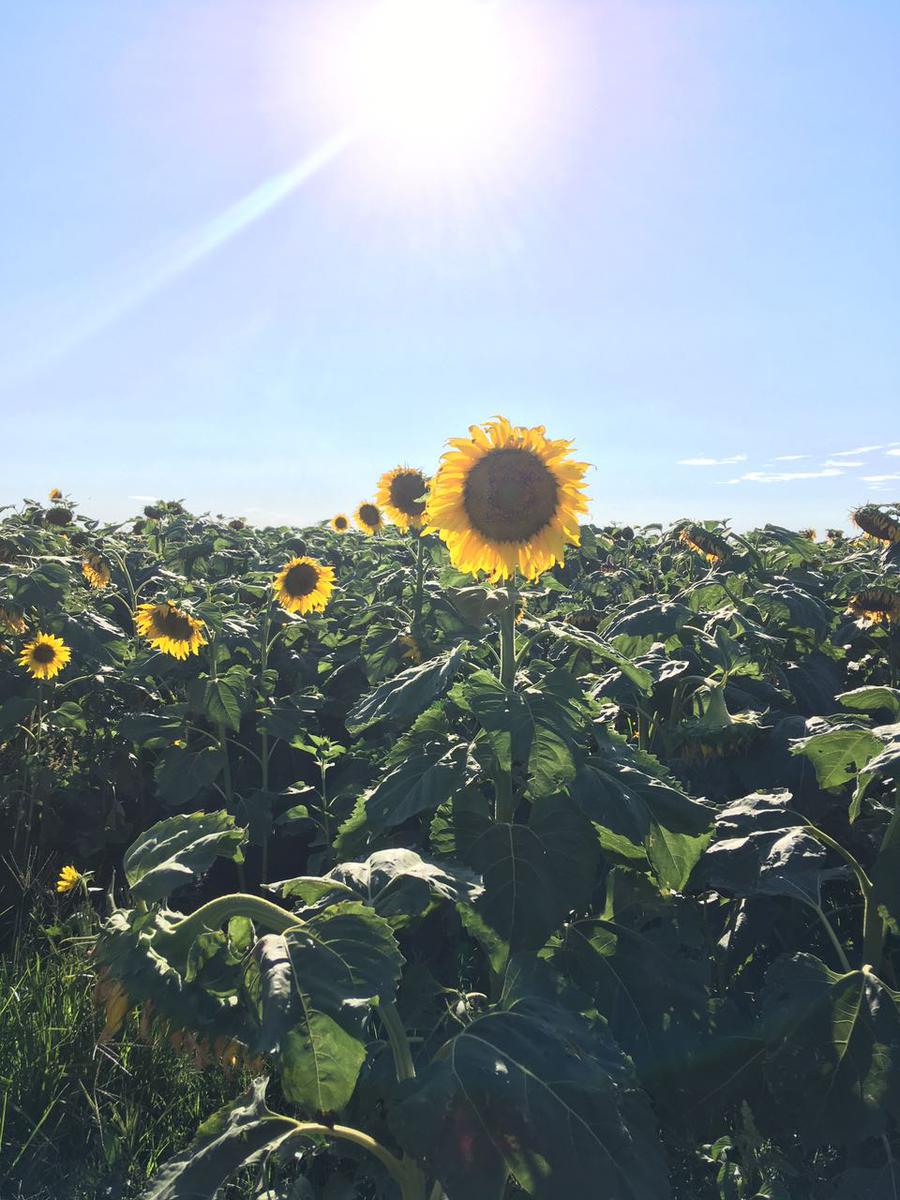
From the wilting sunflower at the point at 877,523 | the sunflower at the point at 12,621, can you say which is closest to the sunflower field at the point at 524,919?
the sunflower at the point at 12,621

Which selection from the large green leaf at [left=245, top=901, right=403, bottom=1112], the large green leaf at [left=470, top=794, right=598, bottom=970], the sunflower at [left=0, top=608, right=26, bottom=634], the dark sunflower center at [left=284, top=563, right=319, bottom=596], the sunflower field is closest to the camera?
the large green leaf at [left=245, top=901, right=403, bottom=1112]

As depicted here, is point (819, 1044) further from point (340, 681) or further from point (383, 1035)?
point (340, 681)

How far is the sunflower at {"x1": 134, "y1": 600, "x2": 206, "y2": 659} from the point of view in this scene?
4973mm

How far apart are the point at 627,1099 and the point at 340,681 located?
4.16 m

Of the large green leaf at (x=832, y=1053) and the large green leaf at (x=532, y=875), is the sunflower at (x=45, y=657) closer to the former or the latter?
the large green leaf at (x=532, y=875)

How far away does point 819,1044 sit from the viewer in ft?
6.69

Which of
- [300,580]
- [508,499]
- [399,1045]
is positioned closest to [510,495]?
[508,499]

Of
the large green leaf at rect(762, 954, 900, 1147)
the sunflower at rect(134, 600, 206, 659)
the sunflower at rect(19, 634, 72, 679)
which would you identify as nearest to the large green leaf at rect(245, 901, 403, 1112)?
the large green leaf at rect(762, 954, 900, 1147)

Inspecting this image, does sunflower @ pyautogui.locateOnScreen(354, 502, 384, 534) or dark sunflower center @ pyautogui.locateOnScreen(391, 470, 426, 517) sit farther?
sunflower @ pyautogui.locateOnScreen(354, 502, 384, 534)

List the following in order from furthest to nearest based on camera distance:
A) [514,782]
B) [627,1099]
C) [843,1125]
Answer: [514,782], [843,1125], [627,1099]

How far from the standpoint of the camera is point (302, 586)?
6242mm

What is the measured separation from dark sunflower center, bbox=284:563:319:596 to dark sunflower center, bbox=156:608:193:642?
1282mm

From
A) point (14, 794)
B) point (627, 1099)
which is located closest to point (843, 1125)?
point (627, 1099)

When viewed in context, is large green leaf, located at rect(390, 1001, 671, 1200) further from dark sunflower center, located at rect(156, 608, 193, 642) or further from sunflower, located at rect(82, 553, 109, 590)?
sunflower, located at rect(82, 553, 109, 590)
